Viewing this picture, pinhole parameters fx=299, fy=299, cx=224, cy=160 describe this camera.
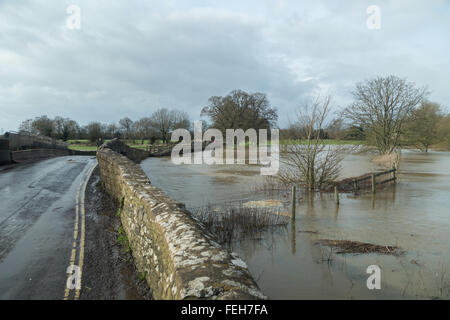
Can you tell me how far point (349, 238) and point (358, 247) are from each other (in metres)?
1.05

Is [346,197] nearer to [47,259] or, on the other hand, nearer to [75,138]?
[47,259]

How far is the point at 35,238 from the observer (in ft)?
24.4

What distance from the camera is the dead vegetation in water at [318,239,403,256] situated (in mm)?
8137

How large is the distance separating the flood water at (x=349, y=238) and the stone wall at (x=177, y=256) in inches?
93.9

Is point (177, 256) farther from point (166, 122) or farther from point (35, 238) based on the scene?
point (166, 122)

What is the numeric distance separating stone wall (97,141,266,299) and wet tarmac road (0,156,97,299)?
149 centimetres

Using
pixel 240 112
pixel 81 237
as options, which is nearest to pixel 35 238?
pixel 81 237

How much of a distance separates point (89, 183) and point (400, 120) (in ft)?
117

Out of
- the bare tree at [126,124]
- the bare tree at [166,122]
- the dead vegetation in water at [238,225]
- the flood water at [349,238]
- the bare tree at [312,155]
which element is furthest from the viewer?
the bare tree at [126,124]

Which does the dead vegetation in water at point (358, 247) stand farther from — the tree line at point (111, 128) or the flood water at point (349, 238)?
the tree line at point (111, 128)

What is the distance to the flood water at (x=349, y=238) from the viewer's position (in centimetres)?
611

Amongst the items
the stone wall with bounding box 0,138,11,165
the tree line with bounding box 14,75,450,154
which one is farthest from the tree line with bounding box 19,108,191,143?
the stone wall with bounding box 0,138,11,165

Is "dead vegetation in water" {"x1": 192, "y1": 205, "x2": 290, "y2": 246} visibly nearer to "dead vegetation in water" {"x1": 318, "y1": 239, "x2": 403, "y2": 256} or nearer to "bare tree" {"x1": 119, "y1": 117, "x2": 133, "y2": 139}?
"dead vegetation in water" {"x1": 318, "y1": 239, "x2": 403, "y2": 256}

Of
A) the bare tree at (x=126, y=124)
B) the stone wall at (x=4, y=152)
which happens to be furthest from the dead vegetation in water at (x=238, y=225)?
the bare tree at (x=126, y=124)
